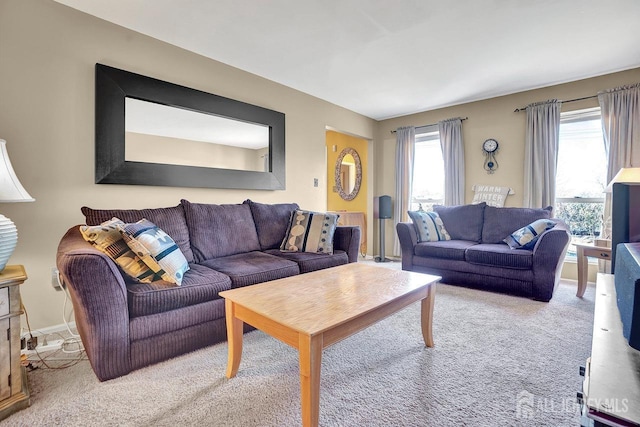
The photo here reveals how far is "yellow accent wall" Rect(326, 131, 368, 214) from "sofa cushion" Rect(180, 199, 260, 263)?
111 inches

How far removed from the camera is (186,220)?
102 inches

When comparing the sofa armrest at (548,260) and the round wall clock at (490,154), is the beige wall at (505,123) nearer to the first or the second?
the round wall clock at (490,154)

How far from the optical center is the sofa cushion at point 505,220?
345 centimetres

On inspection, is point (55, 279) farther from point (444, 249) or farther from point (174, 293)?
point (444, 249)

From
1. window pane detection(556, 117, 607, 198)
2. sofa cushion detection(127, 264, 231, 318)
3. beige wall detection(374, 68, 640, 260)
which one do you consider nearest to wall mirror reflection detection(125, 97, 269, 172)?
sofa cushion detection(127, 264, 231, 318)

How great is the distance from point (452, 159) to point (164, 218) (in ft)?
12.9

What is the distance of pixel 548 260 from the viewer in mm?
2787

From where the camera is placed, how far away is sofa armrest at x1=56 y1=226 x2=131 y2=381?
4.78 ft

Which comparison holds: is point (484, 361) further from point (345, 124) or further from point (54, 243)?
point (345, 124)

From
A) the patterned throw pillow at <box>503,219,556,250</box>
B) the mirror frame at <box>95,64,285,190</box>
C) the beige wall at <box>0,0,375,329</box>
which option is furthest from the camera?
the patterned throw pillow at <box>503,219,556,250</box>

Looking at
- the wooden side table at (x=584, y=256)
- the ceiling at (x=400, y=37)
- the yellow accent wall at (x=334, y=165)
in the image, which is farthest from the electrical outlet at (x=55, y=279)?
the wooden side table at (x=584, y=256)

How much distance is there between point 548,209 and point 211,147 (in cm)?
385

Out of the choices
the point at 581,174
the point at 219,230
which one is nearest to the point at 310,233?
the point at 219,230

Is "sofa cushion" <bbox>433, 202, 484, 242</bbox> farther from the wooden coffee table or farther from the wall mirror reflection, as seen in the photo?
the wall mirror reflection
